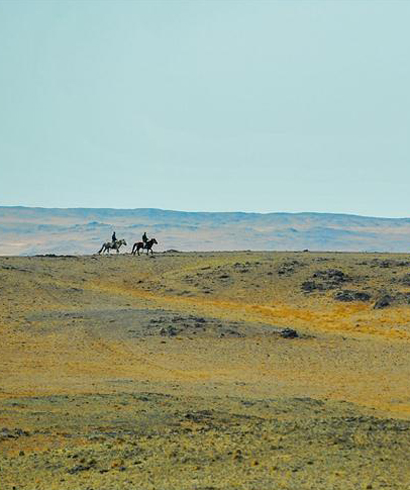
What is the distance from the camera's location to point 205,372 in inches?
1332

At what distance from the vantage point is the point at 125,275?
60750 mm

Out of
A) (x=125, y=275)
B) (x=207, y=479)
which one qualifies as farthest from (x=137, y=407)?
(x=125, y=275)

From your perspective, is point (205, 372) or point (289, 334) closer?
point (205, 372)

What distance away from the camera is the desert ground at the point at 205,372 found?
57.1 ft

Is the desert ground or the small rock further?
the small rock

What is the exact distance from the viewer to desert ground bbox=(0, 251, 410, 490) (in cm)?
1739

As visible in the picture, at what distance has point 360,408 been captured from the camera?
26906 mm

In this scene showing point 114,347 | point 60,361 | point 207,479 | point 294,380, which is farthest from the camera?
point 114,347

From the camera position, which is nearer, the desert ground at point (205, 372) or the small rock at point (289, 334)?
the desert ground at point (205, 372)

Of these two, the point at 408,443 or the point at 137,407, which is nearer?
the point at 408,443

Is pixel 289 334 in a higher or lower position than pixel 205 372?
higher

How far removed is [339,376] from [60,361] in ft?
34.0

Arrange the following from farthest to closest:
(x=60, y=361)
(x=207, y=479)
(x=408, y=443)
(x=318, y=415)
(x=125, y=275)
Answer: (x=125, y=275), (x=60, y=361), (x=318, y=415), (x=408, y=443), (x=207, y=479)

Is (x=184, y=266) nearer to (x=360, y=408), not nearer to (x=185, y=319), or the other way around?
(x=185, y=319)
